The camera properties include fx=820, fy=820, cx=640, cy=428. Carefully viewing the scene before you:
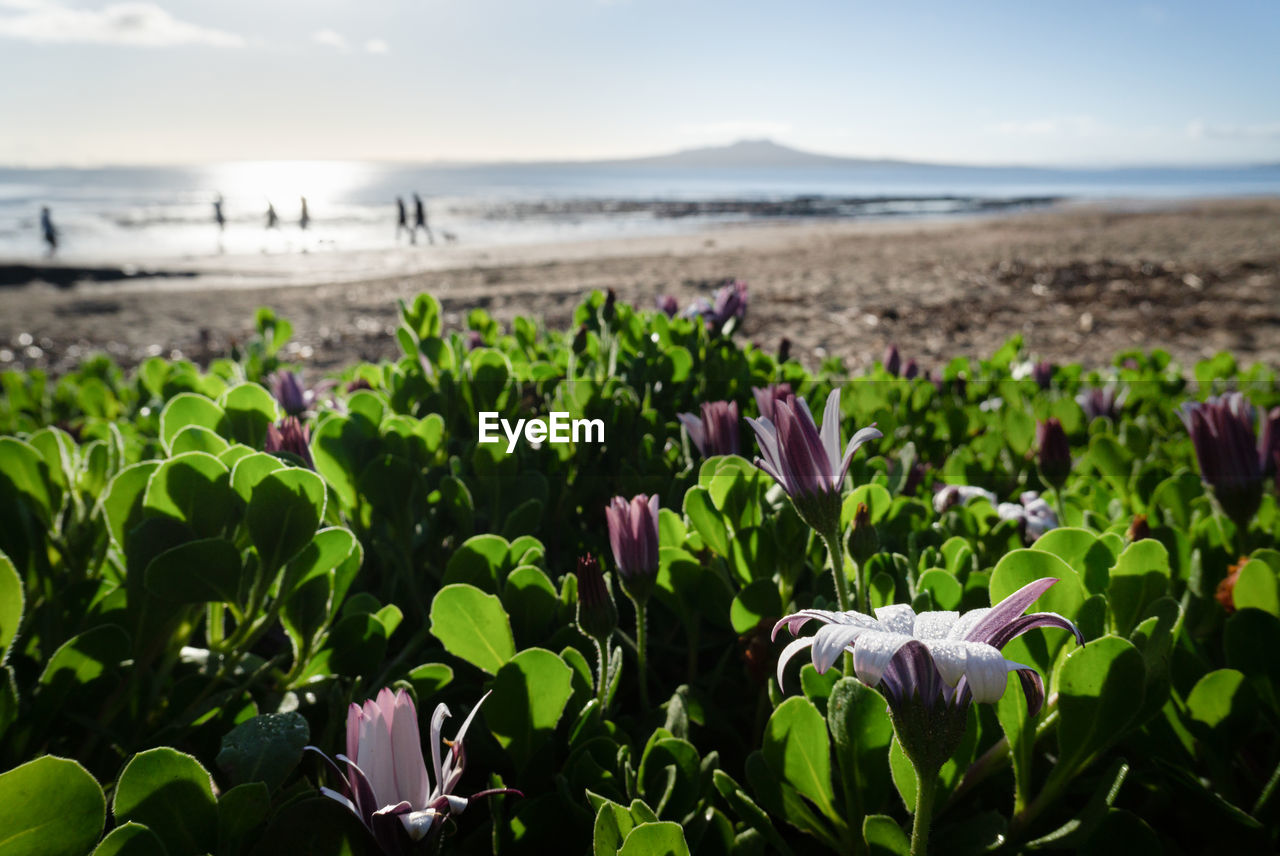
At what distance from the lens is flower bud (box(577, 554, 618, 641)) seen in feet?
3.53

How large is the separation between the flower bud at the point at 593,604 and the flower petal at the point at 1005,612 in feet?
1.66

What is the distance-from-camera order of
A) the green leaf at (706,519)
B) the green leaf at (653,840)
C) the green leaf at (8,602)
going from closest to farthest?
1. the green leaf at (653,840)
2. the green leaf at (8,602)
3. the green leaf at (706,519)

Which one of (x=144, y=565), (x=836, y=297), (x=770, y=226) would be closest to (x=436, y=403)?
(x=144, y=565)

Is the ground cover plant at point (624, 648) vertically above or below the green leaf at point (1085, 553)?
below

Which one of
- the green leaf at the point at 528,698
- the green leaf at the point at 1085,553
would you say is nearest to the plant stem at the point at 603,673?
the green leaf at the point at 528,698

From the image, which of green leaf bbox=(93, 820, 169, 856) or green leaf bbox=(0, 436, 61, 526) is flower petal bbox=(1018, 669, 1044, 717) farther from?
green leaf bbox=(0, 436, 61, 526)

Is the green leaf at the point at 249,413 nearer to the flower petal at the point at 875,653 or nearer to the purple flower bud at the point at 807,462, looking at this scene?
the purple flower bud at the point at 807,462

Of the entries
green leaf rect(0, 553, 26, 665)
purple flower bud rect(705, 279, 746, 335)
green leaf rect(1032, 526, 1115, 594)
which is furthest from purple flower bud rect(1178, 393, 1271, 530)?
green leaf rect(0, 553, 26, 665)

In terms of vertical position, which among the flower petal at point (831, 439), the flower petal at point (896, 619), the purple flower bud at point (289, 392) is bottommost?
the purple flower bud at point (289, 392)

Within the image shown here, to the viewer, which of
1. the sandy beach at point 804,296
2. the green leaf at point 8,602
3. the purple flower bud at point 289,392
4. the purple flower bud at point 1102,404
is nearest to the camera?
the green leaf at point 8,602

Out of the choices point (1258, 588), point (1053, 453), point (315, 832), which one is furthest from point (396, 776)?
point (1053, 453)

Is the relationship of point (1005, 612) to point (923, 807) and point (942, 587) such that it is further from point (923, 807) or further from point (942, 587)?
point (942, 587)

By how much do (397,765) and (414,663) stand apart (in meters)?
0.56

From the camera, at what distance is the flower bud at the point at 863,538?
1.10 metres
